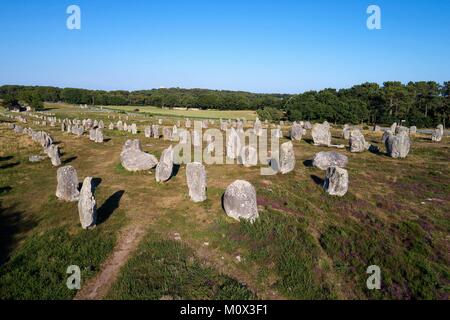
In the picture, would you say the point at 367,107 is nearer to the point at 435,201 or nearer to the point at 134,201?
the point at 435,201

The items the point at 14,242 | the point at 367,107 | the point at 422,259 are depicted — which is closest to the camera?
the point at 422,259

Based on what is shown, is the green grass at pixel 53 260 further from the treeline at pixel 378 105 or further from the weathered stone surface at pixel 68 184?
the treeline at pixel 378 105

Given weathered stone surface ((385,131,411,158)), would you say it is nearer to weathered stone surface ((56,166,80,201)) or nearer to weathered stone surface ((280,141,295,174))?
weathered stone surface ((280,141,295,174))

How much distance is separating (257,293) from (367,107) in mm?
78146

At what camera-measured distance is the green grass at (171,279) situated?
9.34m

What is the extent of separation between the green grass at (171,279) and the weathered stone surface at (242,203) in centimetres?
335

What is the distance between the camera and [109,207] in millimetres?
15703

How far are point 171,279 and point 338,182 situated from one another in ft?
37.9

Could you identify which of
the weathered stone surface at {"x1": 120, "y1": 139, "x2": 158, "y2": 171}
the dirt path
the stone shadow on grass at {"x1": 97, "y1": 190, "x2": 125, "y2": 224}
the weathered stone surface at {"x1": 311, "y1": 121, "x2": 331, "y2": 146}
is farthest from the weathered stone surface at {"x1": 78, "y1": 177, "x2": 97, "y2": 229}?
the weathered stone surface at {"x1": 311, "y1": 121, "x2": 331, "y2": 146}

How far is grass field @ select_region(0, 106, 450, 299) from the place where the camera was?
9.87 meters

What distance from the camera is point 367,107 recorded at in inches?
3031

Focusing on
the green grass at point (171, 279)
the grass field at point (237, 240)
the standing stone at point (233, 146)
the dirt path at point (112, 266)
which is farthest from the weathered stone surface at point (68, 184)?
the standing stone at point (233, 146)

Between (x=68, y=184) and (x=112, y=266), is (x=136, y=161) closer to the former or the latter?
(x=68, y=184)
